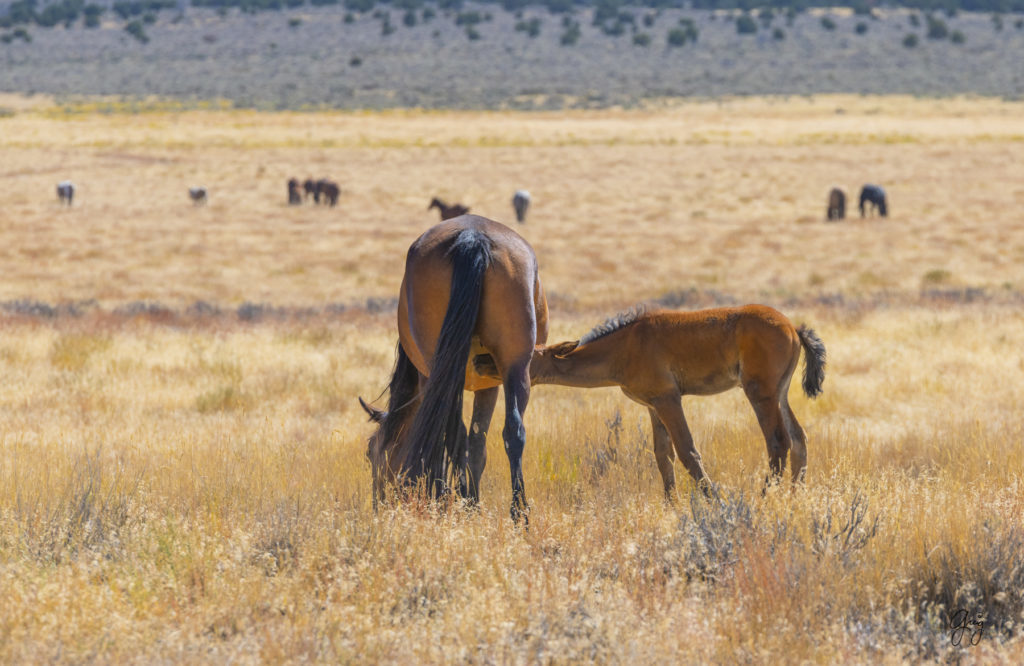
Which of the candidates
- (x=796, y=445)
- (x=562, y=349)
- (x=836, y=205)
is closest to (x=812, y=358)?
(x=796, y=445)

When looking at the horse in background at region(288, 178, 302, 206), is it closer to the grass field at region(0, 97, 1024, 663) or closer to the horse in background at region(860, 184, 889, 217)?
the grass field at region(0, 97, 1024, 663)

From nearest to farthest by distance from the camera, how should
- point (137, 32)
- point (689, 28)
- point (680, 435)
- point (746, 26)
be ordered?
point (680, 435)
point (689, 28)
point (746, 26)
point (137, 32)

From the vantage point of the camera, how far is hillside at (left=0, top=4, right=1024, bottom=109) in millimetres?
105250

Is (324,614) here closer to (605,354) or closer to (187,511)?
(187,511)

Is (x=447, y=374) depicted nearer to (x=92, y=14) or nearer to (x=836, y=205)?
(x=836, y=205)

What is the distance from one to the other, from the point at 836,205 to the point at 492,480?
30460 mm

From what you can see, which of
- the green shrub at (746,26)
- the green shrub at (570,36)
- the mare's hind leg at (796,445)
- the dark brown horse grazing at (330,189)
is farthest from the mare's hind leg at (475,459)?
the green shrub at (746,26)

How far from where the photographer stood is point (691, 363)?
21.6 feet

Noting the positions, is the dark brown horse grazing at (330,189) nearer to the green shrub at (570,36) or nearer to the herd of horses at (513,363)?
the herd of horses at (513,363)

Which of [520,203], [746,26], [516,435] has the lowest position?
[520,203]

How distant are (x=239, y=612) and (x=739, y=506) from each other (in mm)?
2440

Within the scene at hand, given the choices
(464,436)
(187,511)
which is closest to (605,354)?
(464,436)

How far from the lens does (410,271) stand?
6230 mm

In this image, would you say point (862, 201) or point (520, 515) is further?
point (862, 201)
